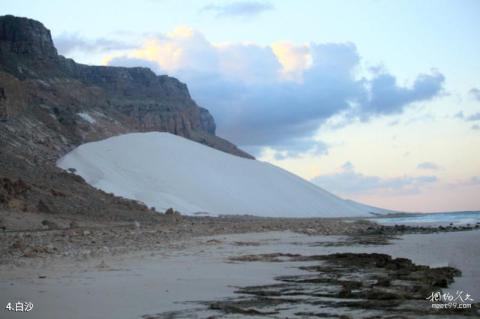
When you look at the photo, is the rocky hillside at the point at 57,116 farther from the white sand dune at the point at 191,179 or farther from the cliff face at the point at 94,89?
the white sand dune at the point at 191,179

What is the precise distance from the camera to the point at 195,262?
1165 cm

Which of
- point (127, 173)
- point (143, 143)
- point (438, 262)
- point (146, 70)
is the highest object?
point (146, 70)

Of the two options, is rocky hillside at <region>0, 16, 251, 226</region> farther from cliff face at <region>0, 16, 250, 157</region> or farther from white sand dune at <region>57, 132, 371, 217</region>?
white sand dune at <region>57, 132, 371, 217</region>

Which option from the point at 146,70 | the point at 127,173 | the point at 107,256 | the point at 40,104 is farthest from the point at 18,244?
the point at 146,70

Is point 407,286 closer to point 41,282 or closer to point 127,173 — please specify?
point 41,282

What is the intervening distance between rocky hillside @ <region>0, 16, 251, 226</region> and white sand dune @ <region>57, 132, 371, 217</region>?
2770 millimetres

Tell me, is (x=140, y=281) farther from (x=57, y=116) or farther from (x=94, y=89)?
(x=94, y=89)

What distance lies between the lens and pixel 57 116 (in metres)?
49.0

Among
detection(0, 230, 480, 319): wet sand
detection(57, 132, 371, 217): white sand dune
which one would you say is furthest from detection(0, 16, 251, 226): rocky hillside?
detection(0, 230, 480, 319): wet sand

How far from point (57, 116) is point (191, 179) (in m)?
12.4

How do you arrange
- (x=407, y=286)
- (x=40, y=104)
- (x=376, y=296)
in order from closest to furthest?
(x=376, y=296) < (x=407, y=286) < (x=40, y=104)

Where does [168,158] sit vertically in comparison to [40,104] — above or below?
below

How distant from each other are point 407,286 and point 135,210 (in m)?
26.5

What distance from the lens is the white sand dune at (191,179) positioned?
42.7 m
